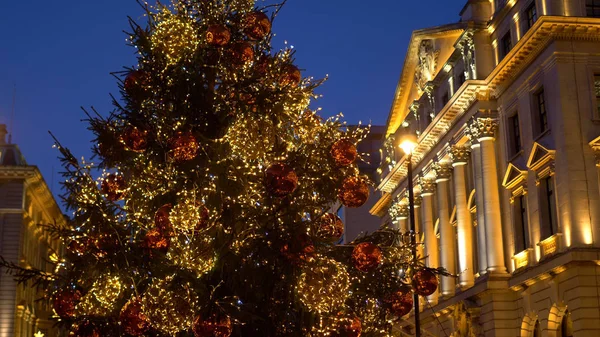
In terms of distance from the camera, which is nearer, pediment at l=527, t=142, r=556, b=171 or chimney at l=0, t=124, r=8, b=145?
pediment at l=527, t=142, r=556, b=171

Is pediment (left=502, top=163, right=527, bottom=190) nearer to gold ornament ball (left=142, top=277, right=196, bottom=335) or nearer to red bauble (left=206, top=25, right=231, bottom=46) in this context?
red bauble (left=206, top=25, right=231, bottom=46)

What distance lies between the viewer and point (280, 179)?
14.1 meters

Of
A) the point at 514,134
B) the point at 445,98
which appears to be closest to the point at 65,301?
the point at 514,134

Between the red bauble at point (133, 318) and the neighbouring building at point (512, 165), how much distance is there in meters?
13.9

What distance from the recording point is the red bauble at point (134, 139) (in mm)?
15117

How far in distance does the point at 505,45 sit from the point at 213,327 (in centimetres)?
2869

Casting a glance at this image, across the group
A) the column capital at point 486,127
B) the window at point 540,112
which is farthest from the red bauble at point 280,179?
the column capital at point 486,127

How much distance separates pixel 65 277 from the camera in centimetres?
1554

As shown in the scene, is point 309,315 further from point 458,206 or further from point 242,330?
point 458,206

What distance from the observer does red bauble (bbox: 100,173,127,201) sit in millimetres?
15492

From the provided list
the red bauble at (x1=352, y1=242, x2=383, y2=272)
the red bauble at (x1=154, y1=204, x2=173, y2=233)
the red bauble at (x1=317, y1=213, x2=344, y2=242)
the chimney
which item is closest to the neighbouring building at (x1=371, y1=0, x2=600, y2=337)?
the red bauble at (x1=317, y1=213, x2=344, y2=242)

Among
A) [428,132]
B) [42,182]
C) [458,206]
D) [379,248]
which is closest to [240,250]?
[379,248]

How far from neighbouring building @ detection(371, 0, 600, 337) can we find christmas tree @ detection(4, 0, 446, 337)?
37.2 feet

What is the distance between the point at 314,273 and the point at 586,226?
63.2 ft
